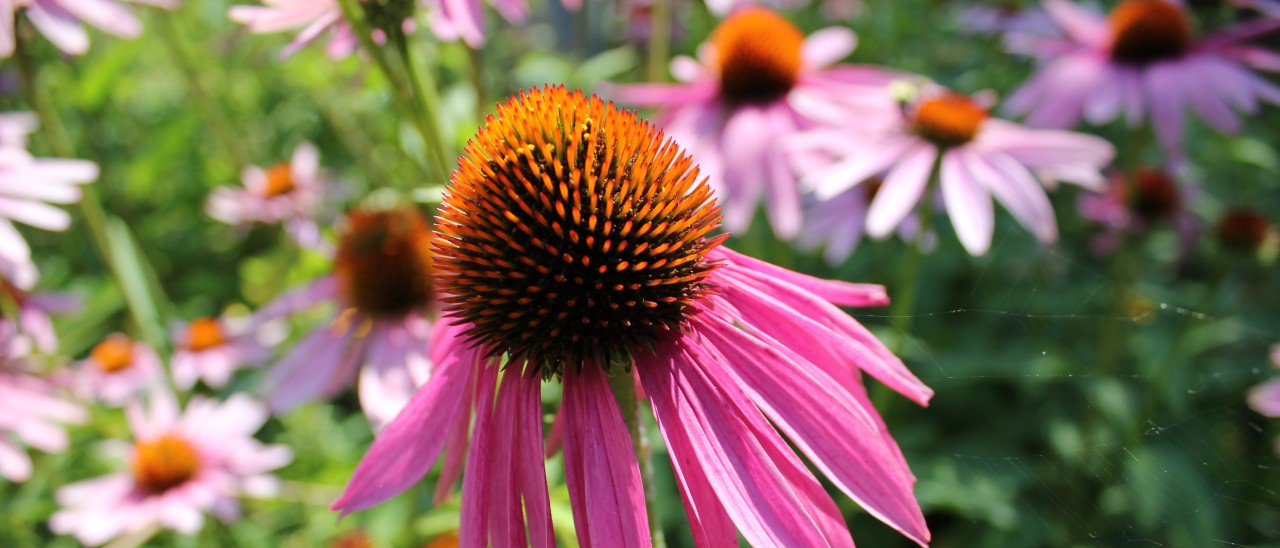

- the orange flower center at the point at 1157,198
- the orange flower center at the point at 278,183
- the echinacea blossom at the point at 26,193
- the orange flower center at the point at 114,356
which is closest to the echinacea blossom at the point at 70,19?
the echinacea blossom at the point at 26,193

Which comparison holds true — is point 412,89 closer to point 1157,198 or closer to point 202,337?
point 202,337

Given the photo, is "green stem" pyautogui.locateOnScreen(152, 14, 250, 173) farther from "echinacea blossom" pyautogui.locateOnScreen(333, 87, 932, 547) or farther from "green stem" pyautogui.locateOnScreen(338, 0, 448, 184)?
"echinacea blossom" pyautogui.locateOnScreen(333, 87, 932, 547)

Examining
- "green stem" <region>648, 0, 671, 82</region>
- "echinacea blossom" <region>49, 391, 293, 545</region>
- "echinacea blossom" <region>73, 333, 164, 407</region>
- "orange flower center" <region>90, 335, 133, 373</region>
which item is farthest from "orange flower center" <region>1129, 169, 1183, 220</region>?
"orange flower center" <region>90, 335, 133, 373</region>

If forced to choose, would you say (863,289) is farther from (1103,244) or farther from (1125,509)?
(1103,244)

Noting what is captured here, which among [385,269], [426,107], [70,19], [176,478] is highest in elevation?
[70,19]

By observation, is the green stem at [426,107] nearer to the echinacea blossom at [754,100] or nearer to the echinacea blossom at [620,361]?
the echinacea blossom at [620,361]

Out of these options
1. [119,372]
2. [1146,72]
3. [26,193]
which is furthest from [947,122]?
[119,372]
